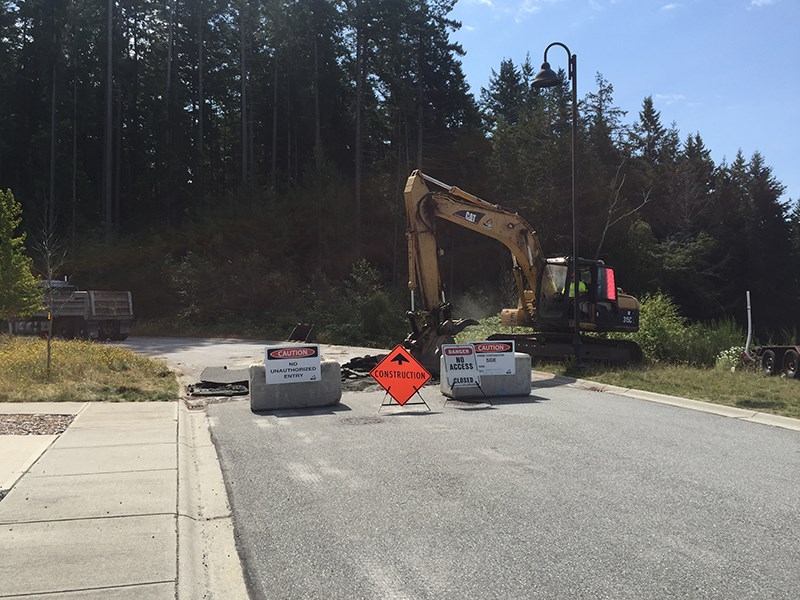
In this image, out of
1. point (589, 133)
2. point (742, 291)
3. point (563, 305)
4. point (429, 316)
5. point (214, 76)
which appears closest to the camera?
point (429, 316)

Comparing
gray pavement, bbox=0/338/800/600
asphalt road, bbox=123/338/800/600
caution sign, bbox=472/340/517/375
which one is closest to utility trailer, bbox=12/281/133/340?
gray pavement, bbox=0/338/800/600

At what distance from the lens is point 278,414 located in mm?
10844

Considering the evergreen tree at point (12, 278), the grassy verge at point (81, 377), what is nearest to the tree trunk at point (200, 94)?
the evergreen tree at point (12, 278)

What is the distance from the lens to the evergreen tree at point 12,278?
19047mm

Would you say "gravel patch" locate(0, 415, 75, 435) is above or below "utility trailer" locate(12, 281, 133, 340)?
below

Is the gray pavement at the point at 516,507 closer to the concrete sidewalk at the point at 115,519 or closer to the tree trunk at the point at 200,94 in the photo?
the concrete sidewalk at the point at 115,519

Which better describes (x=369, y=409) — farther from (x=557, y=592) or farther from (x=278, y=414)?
(x=557, y=592)

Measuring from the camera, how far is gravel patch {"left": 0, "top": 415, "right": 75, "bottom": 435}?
27.7 ft

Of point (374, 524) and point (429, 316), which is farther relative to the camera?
point (429, 316)

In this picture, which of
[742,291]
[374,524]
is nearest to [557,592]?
[374,524]

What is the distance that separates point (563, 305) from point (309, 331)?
47.4 ft

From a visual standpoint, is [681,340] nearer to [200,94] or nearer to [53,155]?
[200,94]

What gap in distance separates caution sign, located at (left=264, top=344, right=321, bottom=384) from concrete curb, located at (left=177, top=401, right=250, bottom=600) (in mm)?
3182

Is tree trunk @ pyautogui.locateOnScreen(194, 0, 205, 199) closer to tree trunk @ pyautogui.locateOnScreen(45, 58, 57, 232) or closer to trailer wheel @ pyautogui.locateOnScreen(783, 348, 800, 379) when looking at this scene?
tree trunk @ pyautogui.locateOnScreen(45, 58, 57, 232)
